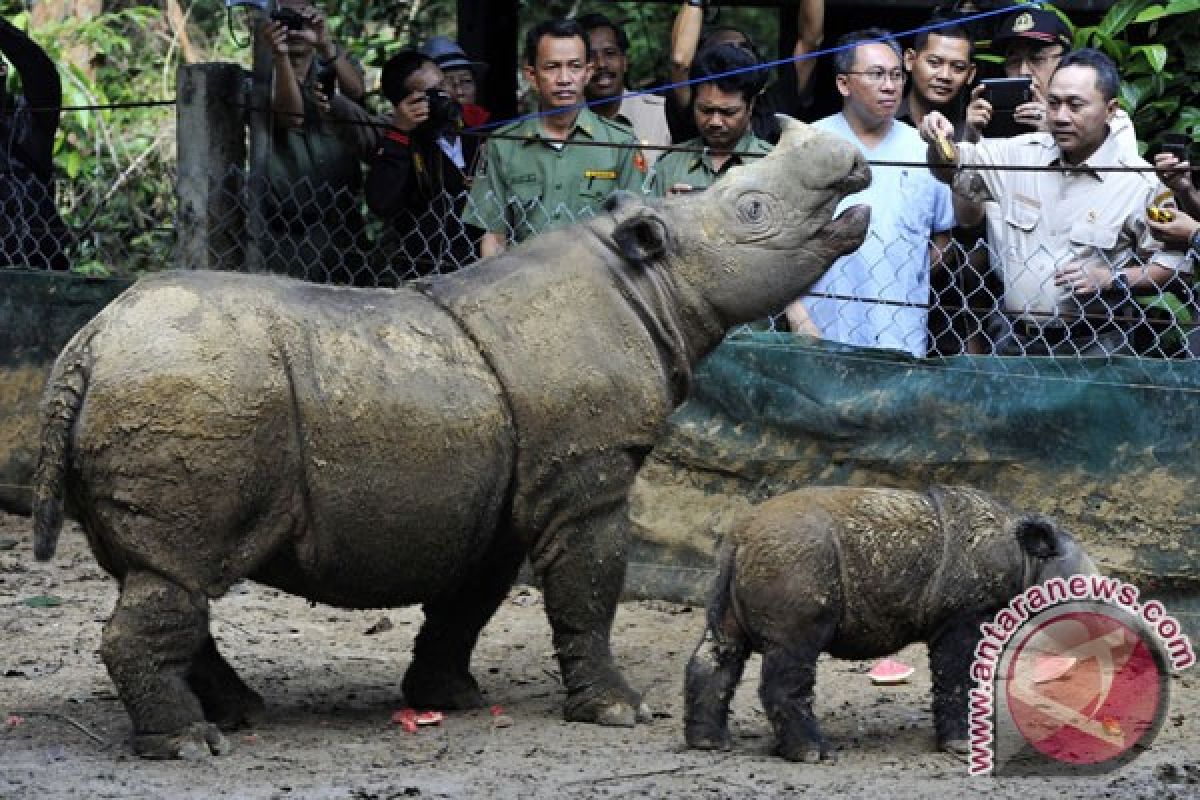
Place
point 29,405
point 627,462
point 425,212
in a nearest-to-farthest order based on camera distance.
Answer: point 627,462 → point 425,212 → point 29,405

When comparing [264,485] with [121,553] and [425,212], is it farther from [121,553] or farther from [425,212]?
[425,212]

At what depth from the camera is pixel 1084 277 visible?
304 inches

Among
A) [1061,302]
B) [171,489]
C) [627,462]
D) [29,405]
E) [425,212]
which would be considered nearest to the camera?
[171,489]

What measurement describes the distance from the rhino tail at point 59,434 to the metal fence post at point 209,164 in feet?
9.02

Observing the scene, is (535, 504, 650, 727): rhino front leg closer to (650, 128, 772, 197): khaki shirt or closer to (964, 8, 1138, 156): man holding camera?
(650, 128, 772, 197): khaki shirt

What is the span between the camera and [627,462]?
645cm

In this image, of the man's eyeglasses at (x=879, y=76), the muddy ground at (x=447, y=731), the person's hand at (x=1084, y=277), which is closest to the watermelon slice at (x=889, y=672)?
the muddy ground at (x=447, y=731)

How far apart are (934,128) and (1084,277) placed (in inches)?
34.0

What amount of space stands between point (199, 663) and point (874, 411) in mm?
2966

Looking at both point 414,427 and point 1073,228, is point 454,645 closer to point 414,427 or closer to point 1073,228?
point 414,427

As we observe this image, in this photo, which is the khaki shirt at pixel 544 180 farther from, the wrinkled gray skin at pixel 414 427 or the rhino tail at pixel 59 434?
the rhino tail at pixel 59 434

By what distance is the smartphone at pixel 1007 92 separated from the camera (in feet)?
28.2

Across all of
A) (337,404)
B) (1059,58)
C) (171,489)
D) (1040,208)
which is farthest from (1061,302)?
(171,489)

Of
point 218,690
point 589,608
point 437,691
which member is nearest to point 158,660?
point 218,690
